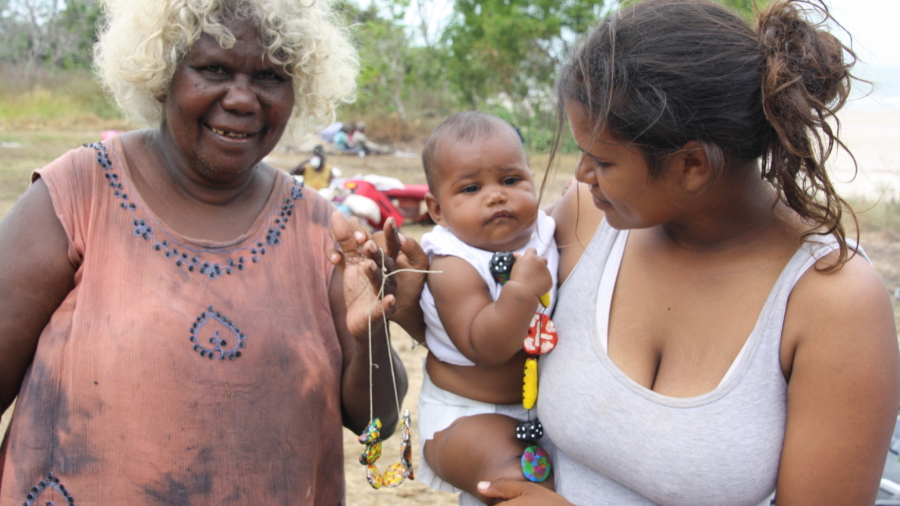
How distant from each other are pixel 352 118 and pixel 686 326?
21.2 m

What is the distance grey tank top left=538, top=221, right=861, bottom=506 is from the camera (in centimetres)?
152

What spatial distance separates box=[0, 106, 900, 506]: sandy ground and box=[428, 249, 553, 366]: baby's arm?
1.12ft

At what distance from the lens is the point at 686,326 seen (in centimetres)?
170

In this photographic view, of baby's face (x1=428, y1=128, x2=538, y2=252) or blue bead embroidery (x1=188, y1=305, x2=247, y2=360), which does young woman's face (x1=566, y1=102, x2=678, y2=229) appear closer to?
baby's face (x1=428, y1=128, x2=538, y2=252)

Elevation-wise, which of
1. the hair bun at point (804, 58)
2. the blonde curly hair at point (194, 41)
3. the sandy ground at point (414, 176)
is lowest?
the sandy ground at point (414, 176)

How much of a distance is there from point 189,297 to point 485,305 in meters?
0.85

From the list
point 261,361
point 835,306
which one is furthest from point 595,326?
point 261,361

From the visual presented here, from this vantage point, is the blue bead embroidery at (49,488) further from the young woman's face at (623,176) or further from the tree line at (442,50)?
the tree line at (442,50)

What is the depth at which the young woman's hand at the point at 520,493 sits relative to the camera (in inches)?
69.1

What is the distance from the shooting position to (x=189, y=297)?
193 cm

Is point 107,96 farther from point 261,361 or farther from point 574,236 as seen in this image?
point 574,236

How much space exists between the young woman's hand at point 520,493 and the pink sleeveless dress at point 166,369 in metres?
0.57

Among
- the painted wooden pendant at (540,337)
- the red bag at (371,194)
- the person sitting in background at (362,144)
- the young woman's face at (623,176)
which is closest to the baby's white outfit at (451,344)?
the painted wooden pendant at (540,337)

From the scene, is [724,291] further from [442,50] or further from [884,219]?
[442,50]
